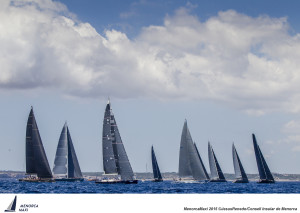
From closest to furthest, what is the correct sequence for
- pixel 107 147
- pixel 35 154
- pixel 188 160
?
pixel 107 147 → pixel 35 154 → pixel 188 160

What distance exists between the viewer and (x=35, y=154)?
103938mm

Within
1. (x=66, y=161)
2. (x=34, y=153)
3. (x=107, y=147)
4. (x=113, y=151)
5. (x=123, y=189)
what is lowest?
(x=123, y=189)

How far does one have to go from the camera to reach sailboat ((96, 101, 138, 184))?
96875mm

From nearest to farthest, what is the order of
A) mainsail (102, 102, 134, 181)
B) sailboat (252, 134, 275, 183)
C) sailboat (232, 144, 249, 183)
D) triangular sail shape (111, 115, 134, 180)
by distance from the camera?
mainsail (102, 102, 134, 181) → triangular sail shape (111, 115, 134, 180) → sailboat (252, 134, 275, 183) → sailboat (232, 144, 249, 183)

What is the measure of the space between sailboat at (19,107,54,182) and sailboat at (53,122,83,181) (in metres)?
26.5

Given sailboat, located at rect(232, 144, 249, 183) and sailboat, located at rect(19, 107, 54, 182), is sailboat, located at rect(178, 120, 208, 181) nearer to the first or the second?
sailboat, located at rect(232, 144, 249, 183)

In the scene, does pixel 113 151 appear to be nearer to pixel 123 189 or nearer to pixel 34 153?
pixel 34 153

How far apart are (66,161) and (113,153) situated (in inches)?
1677

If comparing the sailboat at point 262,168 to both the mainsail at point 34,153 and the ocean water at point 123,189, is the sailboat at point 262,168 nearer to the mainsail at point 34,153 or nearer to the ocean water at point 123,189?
the ocean water at point 123,189

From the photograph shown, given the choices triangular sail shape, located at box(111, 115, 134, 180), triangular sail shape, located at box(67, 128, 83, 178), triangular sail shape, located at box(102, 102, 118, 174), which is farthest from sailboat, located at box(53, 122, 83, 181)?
triangular sail shape, located at box(111, 115, 134, 180)
